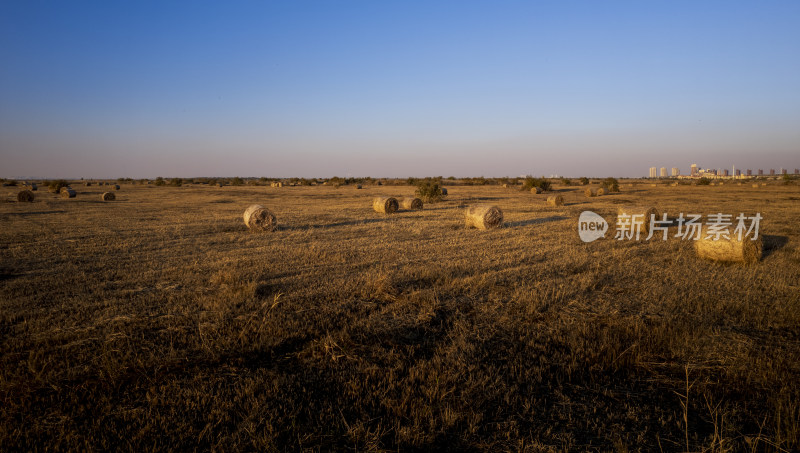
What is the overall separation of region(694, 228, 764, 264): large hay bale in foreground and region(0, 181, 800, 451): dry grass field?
39cm

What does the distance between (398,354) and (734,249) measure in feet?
30.9

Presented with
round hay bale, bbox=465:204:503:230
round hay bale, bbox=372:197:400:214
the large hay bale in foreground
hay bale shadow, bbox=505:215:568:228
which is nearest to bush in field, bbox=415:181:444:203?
round hay bale, bbox=372:197:400:214

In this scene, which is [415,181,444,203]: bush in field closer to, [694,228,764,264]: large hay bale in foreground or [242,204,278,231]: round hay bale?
[242,204,278,231]: round hay bale

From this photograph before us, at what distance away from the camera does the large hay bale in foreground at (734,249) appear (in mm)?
8891

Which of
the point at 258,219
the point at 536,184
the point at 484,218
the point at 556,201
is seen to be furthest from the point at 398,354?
the point at 536,184

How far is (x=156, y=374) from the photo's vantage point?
3938 millimetres

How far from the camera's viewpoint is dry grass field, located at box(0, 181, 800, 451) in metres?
3.14

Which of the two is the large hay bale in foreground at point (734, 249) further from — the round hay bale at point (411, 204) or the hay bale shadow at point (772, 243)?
the round hay bale at point (411, 204)

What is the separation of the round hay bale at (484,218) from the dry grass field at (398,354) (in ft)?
18.8

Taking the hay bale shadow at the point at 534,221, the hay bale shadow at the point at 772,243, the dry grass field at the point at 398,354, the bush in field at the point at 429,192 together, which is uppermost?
the bush in field at the point at 429,192

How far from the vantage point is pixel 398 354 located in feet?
14.5

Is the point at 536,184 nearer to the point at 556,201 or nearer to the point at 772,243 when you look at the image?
the point at 556,201

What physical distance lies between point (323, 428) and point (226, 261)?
6.99 m

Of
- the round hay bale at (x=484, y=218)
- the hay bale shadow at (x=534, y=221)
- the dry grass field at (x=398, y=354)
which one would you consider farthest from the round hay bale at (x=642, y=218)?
the round hay bale at (x=484, y=218)
